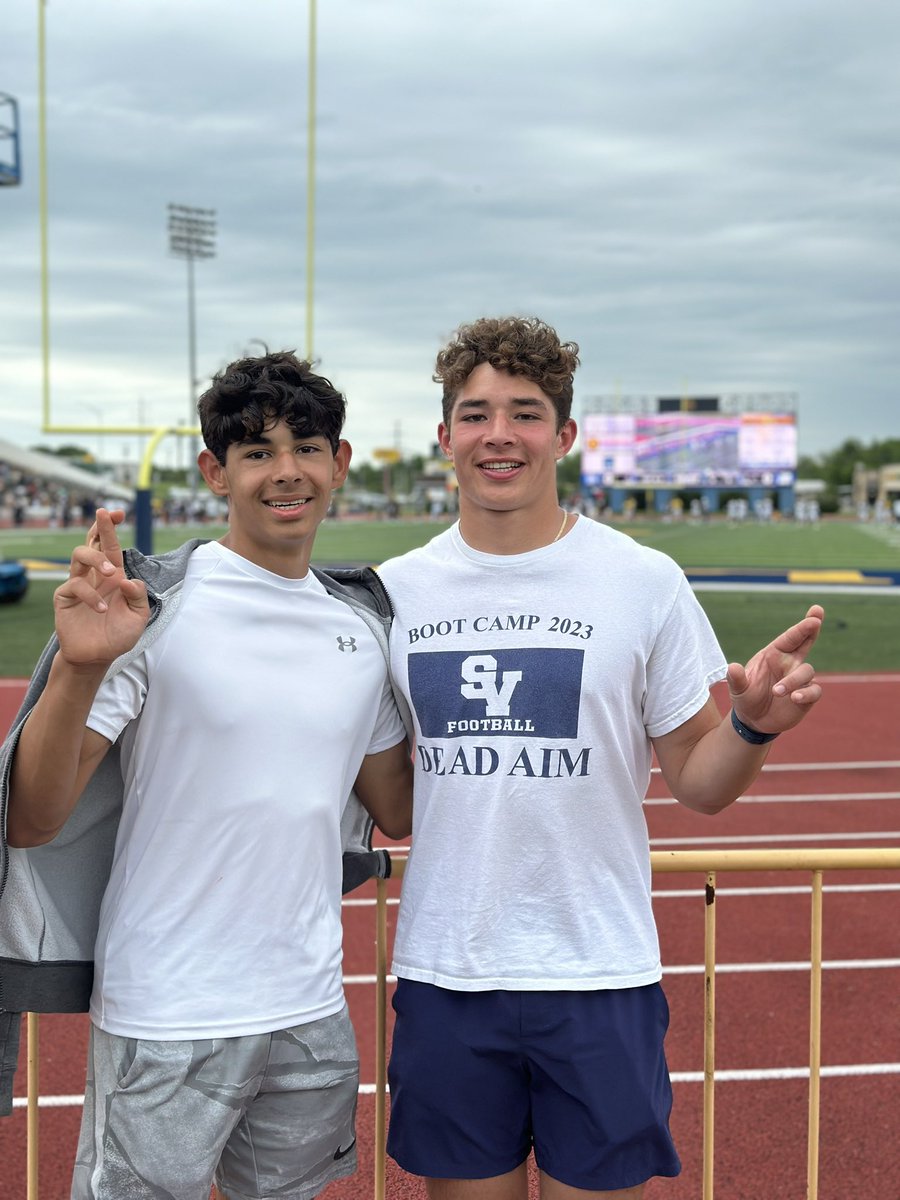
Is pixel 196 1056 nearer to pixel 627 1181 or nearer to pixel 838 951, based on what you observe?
pixel 627 1181

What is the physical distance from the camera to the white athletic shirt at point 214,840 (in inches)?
82.4

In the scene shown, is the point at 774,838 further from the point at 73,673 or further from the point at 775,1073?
the point at 73,673

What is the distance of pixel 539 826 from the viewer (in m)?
2.27

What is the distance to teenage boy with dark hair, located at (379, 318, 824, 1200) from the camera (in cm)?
225

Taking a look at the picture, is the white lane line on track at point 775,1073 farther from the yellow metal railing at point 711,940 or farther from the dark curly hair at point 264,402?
the dark curly hair at point 264,402

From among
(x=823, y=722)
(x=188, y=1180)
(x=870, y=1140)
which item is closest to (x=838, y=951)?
(x=870, y=1140)

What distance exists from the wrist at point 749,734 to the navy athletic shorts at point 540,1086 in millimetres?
523

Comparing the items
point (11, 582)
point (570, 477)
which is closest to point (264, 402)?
point (11, 582)

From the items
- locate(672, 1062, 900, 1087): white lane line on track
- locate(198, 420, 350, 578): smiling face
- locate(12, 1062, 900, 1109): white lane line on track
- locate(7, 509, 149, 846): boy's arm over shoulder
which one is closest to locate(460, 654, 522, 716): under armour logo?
locate(198, 420, 350, 578): smiling face

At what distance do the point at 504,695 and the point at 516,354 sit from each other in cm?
69

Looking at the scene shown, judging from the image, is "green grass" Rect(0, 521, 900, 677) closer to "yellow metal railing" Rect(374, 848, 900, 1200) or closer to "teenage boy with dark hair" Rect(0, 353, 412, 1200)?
"yellow metal railing" Rect(374, 848, 900, 1200)

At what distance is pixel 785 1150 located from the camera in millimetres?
3945

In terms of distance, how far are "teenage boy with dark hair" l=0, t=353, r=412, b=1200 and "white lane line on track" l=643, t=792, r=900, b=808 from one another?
20.3ft

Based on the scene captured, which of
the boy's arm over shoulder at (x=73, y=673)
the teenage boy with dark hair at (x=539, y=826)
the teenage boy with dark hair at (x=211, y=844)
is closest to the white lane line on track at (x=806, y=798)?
the teenage boy with dark hair at (x=539, y=826)
